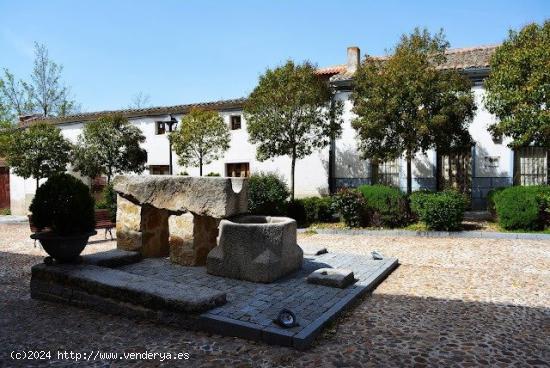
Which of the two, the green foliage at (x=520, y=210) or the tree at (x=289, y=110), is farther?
the tree at (x=289, y=110)

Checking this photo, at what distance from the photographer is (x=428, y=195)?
1068 centimetres

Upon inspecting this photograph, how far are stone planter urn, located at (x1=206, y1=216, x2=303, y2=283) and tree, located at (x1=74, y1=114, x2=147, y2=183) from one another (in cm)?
1114

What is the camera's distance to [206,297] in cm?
453

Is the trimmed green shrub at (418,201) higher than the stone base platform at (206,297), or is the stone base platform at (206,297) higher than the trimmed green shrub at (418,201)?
the trimmed green shrub at (418,201)

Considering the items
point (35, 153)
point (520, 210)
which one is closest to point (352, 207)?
point (520, 210)

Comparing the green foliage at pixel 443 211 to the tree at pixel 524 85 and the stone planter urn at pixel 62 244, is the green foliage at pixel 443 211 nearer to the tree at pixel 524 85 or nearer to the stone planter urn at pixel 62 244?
the tree at pixel 524 85

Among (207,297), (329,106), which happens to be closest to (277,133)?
Answer: (329,106)

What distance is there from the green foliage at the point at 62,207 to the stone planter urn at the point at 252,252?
71.7 inches

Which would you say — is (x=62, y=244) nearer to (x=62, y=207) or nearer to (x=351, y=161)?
(x=62, y=207)

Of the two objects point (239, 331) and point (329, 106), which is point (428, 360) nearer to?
point (239, 331)

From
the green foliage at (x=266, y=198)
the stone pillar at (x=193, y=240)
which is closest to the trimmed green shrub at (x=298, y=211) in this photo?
the green foliage at (x=266, y=198)

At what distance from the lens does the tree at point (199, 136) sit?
1517cm

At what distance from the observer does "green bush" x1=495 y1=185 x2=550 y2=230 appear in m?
9.74

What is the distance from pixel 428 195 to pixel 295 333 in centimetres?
781
